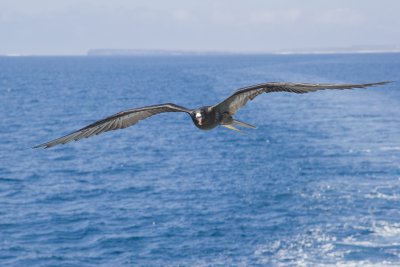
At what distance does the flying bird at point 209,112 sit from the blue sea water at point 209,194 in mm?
38046

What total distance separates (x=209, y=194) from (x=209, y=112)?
60.5 meters

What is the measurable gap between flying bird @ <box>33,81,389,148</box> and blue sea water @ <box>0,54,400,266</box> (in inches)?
1498

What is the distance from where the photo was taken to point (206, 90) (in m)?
182

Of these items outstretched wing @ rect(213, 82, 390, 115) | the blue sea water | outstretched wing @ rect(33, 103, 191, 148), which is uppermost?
outstretched wing @ rect(213, 82, 390, 115)

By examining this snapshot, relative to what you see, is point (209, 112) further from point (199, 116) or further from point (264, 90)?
point (264, 90)

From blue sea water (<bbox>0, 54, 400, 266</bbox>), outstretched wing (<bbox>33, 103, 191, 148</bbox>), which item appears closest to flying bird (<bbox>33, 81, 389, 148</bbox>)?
outstretched wing (<bbox>33, 103, 191, 148</bbox>)

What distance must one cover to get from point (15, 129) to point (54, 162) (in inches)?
1148

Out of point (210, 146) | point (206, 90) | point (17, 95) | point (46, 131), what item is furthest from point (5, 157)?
point (17, 95)

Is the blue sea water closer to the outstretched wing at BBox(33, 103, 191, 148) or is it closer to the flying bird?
the outstretched wing at BBox(33, 103, 191, 148)

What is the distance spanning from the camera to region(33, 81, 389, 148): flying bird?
12.5 meters

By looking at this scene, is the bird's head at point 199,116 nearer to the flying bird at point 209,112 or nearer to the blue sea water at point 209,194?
the flying bird at point 209,112

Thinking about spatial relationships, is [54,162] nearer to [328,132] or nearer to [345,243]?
[328,132]

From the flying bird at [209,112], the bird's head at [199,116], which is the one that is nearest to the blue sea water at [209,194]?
the flying bird at [209,112]

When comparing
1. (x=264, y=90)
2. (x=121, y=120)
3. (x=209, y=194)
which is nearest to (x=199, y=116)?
(x=264, y=90)
